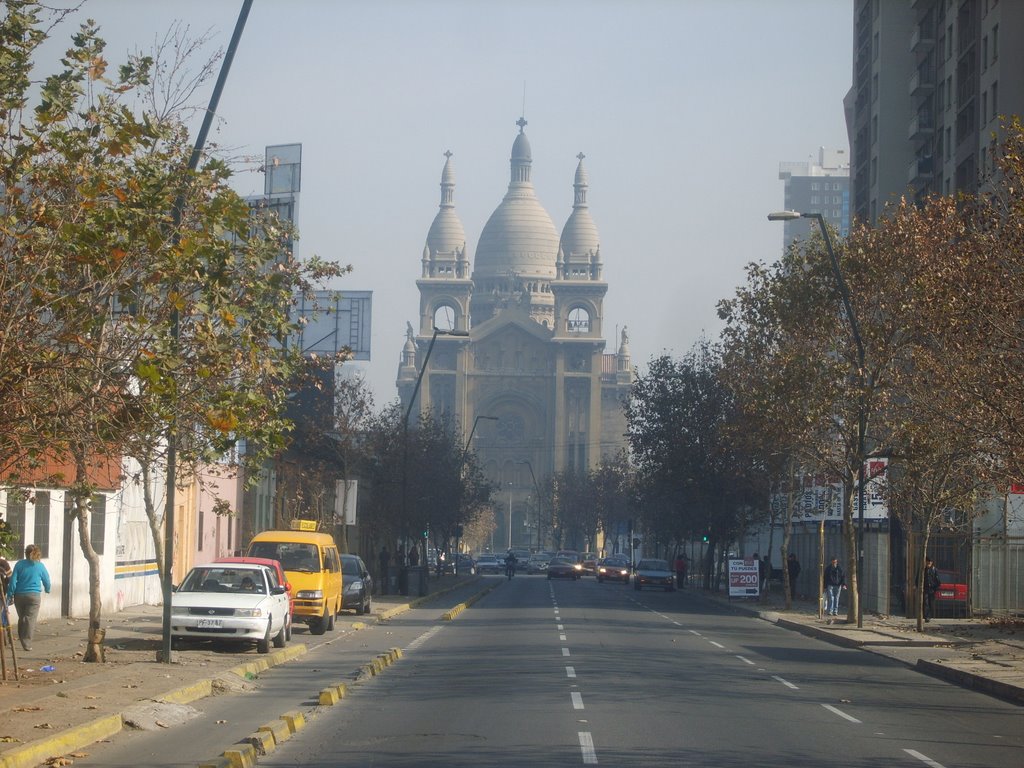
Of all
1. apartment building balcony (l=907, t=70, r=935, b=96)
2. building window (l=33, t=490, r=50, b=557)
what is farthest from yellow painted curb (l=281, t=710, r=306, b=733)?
apartment building balcony (l=907, t=70, r=935, b=96)

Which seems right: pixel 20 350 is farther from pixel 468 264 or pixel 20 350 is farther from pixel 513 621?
pixel 468 264

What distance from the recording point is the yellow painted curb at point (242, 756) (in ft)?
35.3

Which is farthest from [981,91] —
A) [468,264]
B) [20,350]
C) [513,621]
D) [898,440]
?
[468,264]

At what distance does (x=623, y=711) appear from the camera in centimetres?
1520

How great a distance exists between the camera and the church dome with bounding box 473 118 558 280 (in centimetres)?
17275

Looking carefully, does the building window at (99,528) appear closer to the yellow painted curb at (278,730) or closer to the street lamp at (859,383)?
the street lamp at (859,383)

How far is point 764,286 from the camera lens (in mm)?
36594

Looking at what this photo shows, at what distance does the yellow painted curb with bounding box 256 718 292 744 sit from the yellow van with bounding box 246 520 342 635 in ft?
46.7

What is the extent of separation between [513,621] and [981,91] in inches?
1247

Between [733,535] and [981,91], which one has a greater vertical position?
[981,91]

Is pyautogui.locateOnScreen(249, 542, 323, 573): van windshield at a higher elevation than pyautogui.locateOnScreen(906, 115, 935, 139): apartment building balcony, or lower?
lower

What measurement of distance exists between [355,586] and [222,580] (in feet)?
37.1

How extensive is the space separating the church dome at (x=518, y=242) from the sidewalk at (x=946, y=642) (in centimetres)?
13175

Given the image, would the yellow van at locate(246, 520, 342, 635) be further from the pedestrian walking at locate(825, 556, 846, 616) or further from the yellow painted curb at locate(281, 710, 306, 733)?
the pedestrian walking at locate(825, 556, 846, 616)
